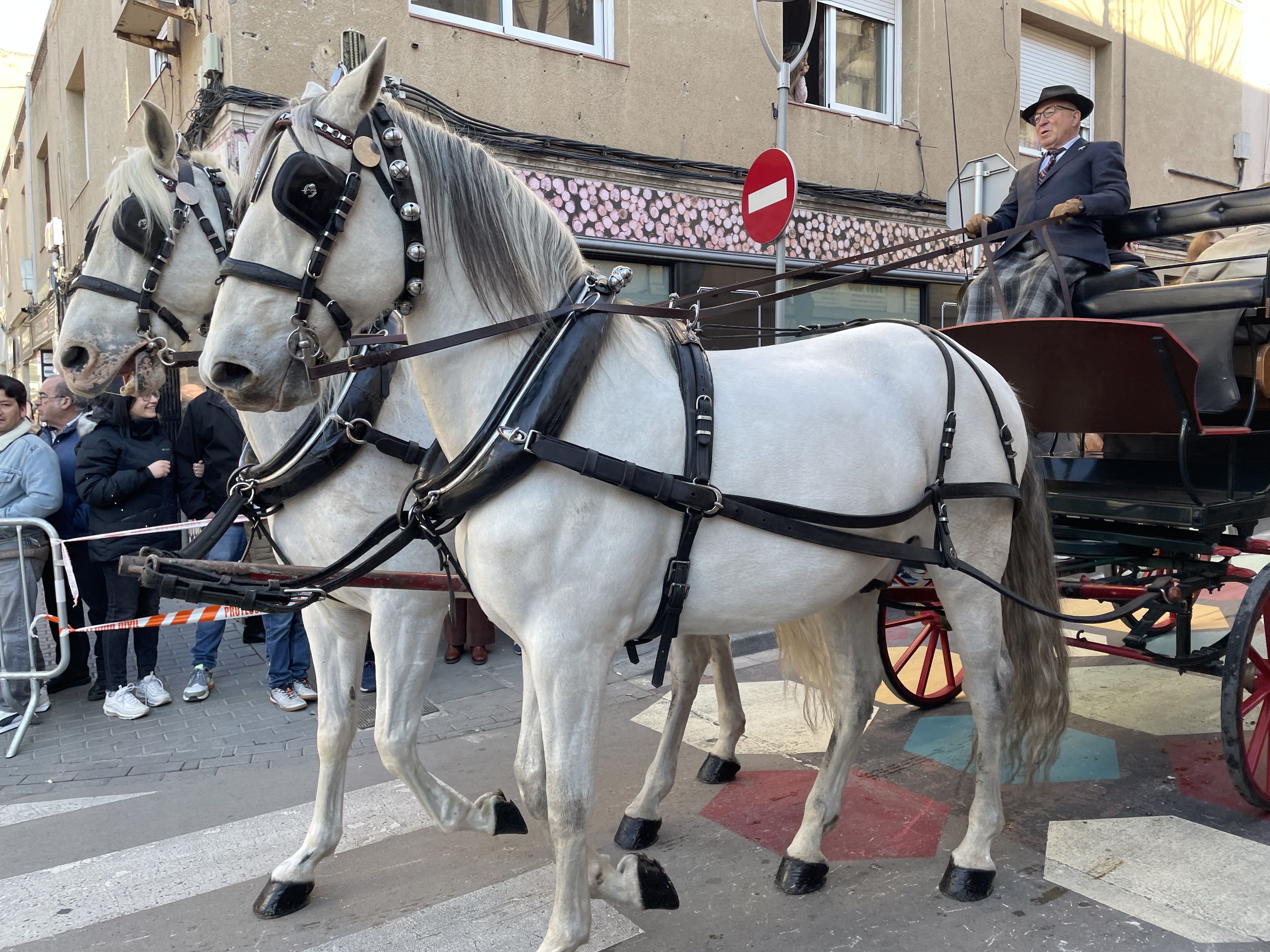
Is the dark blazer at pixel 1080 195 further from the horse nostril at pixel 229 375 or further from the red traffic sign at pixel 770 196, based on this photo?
the horse nostril at pixel 229 375

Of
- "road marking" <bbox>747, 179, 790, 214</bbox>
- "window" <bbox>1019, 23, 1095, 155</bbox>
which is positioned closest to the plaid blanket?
"road marking" <bbox>747, 179, 790, 214</bbox>

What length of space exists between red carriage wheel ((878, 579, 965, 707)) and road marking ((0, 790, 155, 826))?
343 centimetres

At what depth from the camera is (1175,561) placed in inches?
143

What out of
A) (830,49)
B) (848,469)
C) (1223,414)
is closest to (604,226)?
(830,49)

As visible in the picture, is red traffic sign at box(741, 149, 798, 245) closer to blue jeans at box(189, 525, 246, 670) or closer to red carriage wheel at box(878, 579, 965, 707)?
red carriage wheel at box(878, 579, 965, 707)

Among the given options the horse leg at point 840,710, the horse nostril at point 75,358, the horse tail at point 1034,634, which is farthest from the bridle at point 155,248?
the horse tail at point 1034,634

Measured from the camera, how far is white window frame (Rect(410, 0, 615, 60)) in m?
6.75

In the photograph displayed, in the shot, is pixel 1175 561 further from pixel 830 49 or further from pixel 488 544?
pixel 830 49

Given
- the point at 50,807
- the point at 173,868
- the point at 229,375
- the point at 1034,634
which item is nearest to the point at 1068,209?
the point at 1034,634

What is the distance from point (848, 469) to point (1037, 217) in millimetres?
2642

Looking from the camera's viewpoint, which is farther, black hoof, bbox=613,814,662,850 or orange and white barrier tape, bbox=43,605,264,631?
orange and white barrier tape, bbox=43,605,264,631

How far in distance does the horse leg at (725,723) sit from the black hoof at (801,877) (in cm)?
87

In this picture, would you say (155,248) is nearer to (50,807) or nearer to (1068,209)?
(50,807)

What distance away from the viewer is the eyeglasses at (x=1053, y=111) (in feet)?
14.0
